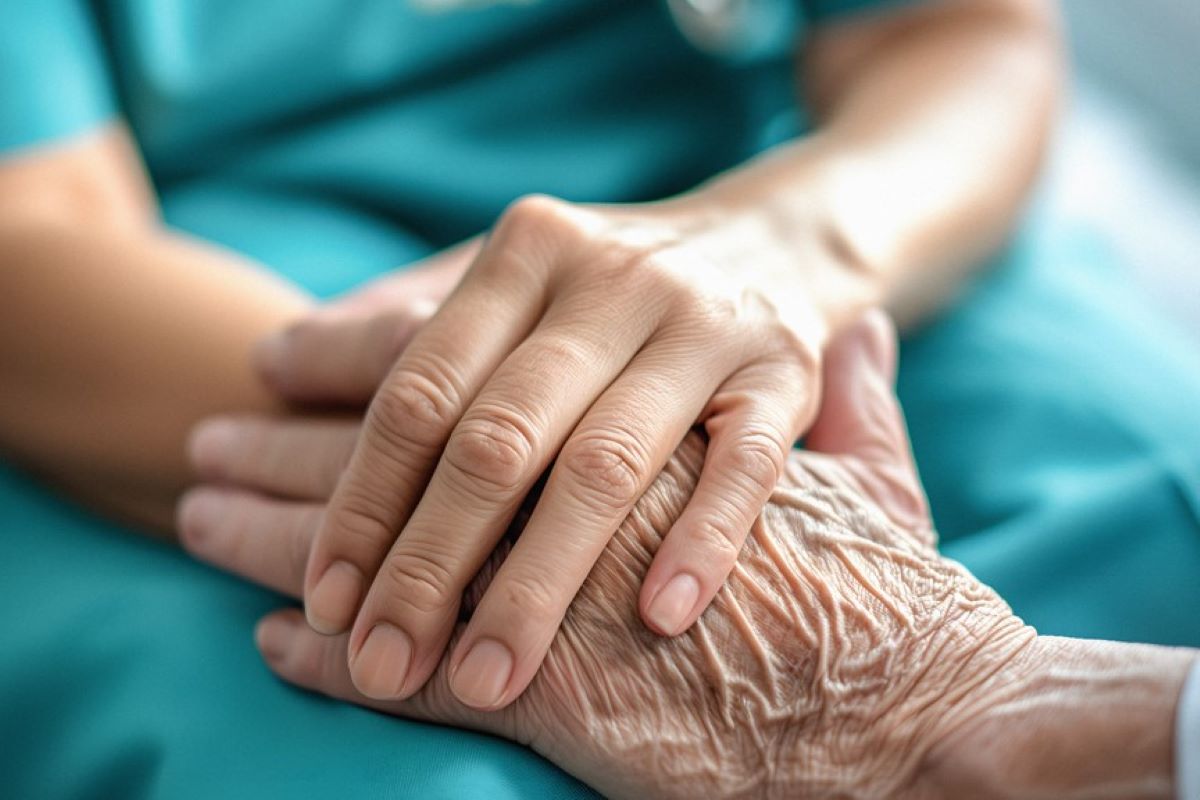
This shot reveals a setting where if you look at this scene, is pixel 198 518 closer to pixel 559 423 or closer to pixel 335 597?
pixel 335 597

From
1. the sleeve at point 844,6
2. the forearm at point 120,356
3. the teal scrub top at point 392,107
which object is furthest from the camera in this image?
the sleeve at point 844,6

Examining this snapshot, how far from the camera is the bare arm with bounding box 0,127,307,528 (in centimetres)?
83

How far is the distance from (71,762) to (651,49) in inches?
34.0

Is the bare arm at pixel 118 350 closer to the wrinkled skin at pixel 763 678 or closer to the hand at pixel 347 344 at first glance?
the hand at pixel 347 344

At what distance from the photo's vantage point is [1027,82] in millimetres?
1103

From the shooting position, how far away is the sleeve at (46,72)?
2.89 ft

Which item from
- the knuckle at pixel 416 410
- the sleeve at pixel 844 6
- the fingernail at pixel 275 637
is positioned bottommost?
the fingernail at pixel 275 637

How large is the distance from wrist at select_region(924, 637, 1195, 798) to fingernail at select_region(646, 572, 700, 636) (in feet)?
0.52

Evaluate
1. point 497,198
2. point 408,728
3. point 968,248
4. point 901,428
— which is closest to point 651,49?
point 497,198

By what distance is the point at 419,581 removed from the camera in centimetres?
58

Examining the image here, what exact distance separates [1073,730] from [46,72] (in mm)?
935

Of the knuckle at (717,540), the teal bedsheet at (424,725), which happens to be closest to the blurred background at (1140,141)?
the teal bedsheet at (424,725)

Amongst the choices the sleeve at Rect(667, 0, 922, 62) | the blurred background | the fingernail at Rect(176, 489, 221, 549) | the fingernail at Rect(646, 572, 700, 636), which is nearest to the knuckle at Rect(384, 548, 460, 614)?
the fingernail at Rect(646, 572, 700, 636)

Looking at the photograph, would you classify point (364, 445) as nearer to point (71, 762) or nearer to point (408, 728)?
point (408, 728)
